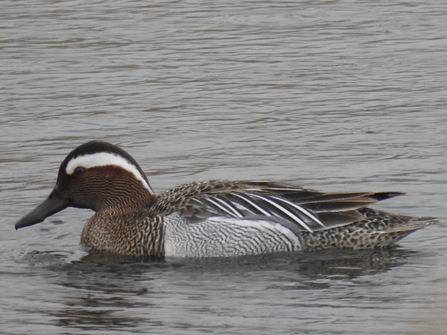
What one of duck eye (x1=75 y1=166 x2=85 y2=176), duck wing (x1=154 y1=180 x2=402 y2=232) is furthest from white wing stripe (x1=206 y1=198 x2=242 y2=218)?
duck eye (x1=75 y1=166 x2=85 y2=176)

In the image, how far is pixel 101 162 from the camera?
Result: 10.7m

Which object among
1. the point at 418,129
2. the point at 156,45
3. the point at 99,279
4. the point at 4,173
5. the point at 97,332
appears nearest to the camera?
the point at 97,332

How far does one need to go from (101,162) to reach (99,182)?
0.18 m

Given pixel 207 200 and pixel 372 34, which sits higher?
pixel 372 34

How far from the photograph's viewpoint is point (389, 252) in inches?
405

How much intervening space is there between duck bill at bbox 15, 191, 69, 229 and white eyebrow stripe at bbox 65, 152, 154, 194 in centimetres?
24

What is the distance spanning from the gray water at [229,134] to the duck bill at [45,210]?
0.19m

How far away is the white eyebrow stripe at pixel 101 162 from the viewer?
420 inches

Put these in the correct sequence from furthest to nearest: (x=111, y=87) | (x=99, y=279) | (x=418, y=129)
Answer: (x=111, y=87)
(x=418, y=129)
(x=99, y=279)

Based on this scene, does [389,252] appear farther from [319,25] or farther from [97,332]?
[319,25]

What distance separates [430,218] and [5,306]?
3.28 meters

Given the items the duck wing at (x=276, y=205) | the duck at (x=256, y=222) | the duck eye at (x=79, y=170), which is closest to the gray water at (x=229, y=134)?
the duck at (x=256, y=222)

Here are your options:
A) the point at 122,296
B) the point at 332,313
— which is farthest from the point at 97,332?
the point at 332,313

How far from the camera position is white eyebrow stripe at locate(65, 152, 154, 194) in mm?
10664
